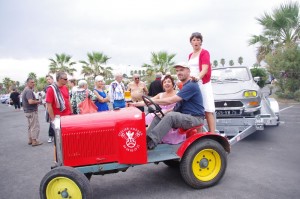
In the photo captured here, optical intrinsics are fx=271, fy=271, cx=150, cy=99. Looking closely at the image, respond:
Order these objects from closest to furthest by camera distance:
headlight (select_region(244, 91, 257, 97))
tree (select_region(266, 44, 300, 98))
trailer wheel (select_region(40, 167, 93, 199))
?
trailer wheel (select_region(40, 167, 93, 199)) → headlight (select_region(244, 91, 257, 97)) → tree (select_region(266, 44, 300, 98))

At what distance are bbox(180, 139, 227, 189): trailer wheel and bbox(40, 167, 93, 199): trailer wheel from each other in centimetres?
137

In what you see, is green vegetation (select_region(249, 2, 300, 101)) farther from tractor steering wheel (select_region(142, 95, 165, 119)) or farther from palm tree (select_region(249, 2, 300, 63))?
tractor steering wheel (select_region(142, 95, 165, 119))

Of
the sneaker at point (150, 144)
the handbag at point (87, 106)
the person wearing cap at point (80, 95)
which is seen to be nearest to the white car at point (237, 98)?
Answer: the handbag at point (87, 106)

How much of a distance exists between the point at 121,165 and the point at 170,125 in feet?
2.79

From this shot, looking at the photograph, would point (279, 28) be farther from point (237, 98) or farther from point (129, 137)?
point (129, 137)

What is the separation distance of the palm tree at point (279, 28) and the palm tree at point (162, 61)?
903 centimetres

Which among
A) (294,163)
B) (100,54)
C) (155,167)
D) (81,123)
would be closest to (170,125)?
(81,123)

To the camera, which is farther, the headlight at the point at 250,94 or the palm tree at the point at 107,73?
the palm tree at the point at 107,73

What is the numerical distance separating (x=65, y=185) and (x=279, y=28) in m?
16.2

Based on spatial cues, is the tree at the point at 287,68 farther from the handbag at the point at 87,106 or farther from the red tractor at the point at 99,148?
the red tractor at the point at 99,148

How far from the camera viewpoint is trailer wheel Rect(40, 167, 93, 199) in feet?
10.5

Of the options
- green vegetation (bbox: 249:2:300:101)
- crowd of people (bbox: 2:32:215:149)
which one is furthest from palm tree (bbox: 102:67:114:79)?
crowd of people (bbox: 2:32:215:149)

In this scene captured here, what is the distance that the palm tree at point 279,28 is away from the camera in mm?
15461

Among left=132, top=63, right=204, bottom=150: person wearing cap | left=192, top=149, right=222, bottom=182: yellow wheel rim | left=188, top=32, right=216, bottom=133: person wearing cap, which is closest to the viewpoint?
left=132, top=63, right=204, bottom=150: person wearing cap
